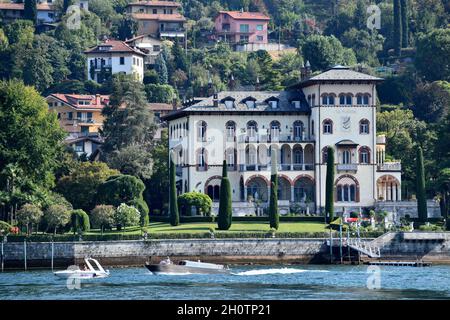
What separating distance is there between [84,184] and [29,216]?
1280 cm

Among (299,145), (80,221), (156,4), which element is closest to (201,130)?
(299,145)

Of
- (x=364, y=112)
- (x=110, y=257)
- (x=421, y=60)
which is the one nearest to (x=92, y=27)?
(x=421, y=60)

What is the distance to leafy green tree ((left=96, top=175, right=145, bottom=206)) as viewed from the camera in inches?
4023

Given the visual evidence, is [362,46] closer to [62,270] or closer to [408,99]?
[408,99]

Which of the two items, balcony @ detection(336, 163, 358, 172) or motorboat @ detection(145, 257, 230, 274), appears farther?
balcony @ detection(336, 163, 358, 172)

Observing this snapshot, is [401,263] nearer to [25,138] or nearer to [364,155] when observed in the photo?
[364,155]

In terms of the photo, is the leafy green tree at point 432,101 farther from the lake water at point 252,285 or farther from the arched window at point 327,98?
the lake water at point 252,285

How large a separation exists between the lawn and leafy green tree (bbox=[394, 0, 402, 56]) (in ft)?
244

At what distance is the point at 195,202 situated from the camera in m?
104

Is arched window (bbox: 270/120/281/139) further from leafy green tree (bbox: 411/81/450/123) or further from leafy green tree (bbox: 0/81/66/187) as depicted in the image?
leafy green tree (bbox: 411/81/450/123)

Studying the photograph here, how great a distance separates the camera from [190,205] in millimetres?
104125

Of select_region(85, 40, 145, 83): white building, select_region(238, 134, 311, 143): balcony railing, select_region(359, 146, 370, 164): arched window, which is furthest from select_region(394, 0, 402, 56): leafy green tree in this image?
select_region(359, 146, 370, 164): arched window
